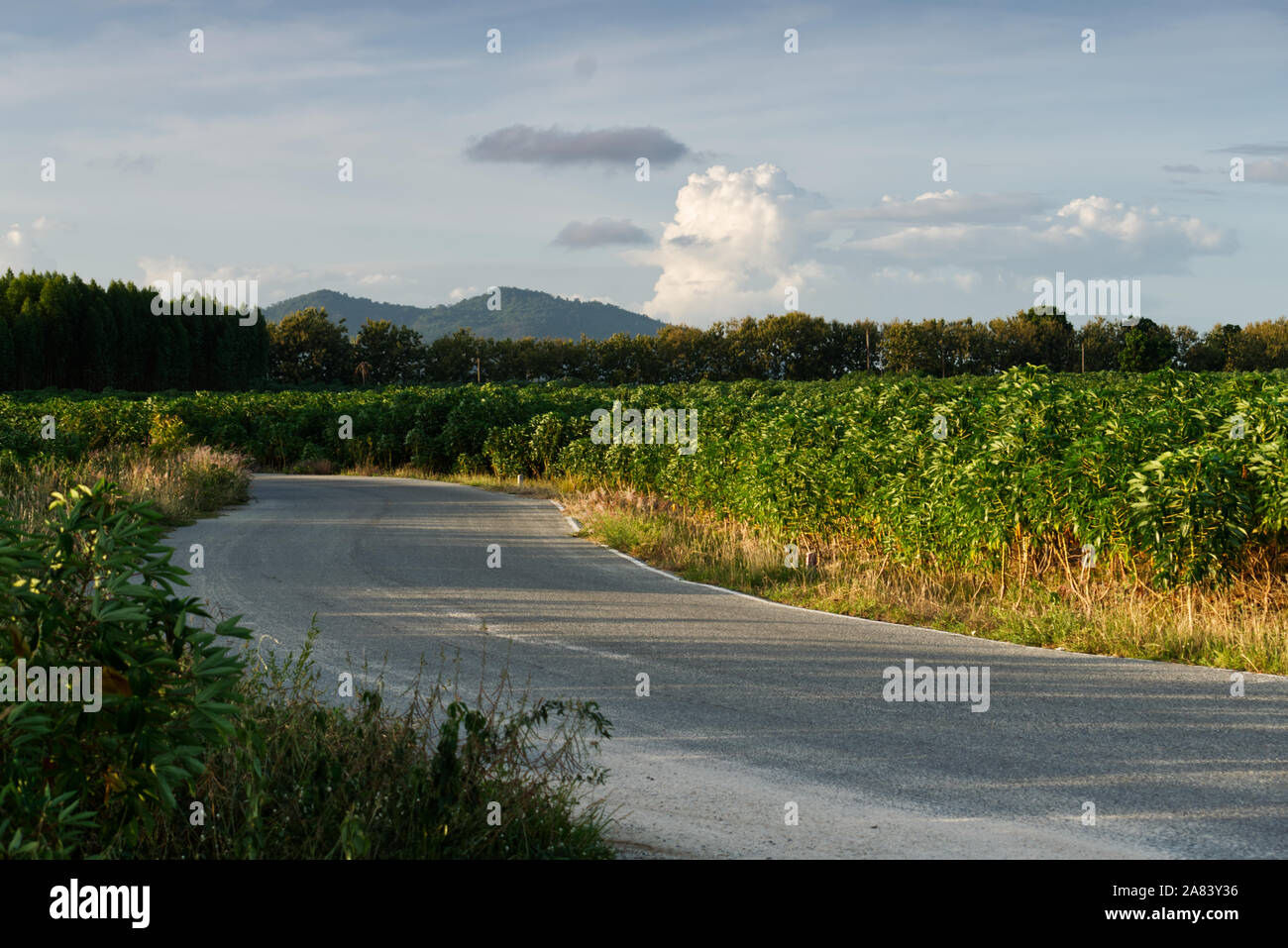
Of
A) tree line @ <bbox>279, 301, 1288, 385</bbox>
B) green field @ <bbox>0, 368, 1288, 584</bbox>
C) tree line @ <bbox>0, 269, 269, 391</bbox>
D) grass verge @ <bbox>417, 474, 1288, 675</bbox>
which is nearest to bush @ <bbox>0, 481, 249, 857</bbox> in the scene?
grass verge @ <bbox>417, 474, 1288, 675</bbox>

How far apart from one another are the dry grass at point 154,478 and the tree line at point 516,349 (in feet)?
253

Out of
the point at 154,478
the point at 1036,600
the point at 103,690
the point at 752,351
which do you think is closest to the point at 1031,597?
the point at 1036,600

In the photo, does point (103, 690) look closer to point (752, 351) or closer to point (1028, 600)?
point (1028, 600)

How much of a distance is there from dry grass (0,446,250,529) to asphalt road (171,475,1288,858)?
292 inches

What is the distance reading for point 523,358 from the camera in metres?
122

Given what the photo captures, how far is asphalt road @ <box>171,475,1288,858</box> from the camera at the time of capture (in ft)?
18.2

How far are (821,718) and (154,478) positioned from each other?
20.2 m

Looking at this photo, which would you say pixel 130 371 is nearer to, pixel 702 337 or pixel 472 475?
pixel 702 337

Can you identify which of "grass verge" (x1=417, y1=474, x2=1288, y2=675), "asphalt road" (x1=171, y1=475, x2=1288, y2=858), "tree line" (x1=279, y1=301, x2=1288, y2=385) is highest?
"tree line" (x1=279, y1=301, x2=1288, y2=385)

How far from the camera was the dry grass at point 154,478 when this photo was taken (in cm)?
2080

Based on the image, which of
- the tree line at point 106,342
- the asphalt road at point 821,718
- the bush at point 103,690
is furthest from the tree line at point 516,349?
the bush at point 103,690

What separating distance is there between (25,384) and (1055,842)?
11223 cm

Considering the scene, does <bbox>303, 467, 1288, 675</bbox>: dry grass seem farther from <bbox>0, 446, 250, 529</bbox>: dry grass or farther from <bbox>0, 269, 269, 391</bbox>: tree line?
<bbox>0, 269, 269, 391</bbox>: tree line

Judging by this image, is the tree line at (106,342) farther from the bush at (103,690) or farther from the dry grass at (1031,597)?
the bush at (103,690)
